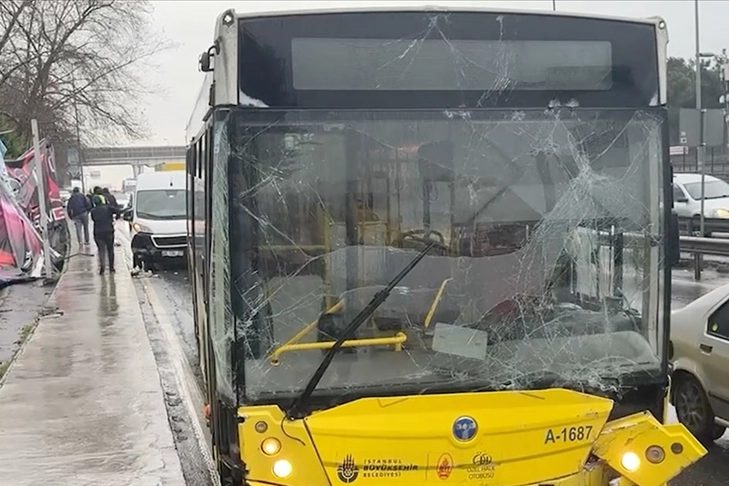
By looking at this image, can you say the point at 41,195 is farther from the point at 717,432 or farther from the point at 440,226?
the point at 440,226

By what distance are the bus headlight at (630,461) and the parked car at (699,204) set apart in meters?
18.1

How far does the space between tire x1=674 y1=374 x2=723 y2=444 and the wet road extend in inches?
5.7

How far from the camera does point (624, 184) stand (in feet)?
14.5

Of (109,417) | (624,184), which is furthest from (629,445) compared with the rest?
(109,417)

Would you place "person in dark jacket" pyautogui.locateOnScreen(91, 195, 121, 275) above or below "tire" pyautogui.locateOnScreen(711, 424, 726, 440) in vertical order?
above

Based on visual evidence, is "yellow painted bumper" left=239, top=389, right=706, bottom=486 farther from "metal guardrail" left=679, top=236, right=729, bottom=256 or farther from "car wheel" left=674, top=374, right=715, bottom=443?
"metal guardrail" left=679, top=236, right=729, bottom=256

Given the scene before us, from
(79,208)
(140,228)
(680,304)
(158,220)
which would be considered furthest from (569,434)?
(79,208)

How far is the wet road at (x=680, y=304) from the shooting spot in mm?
5977

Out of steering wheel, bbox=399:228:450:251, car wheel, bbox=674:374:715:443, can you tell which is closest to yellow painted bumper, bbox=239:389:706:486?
steering wheel, bbox=399:228:450:251

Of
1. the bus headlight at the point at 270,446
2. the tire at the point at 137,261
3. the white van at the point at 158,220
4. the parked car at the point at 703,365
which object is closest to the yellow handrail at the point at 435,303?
the bus headlight at the point at 270,446

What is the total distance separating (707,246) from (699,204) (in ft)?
30.5

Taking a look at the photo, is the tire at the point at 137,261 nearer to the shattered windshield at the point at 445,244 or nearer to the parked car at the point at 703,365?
the parked car at the point at 703,365

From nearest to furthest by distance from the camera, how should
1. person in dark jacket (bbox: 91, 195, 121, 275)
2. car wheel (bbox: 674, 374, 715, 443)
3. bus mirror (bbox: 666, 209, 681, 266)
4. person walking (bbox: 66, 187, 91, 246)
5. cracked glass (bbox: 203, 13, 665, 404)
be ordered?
cracked glass (bbox: 203, 13, 665, 404), bus mirror (bbox: 666, 209, 681, 266), car wheel (bbox: 674, 374, 715, 443), person in dark jacket (bbox: 91, 195, 121, 275), person walking (bbox: 66, 187, 91, 246)

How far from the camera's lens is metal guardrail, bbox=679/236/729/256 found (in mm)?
14773
